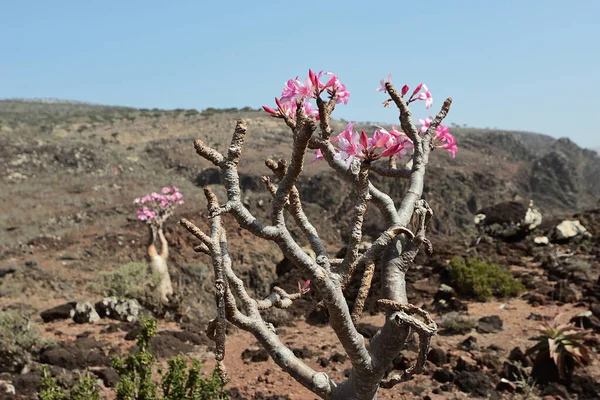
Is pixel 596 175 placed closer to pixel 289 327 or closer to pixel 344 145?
pixel 289 327

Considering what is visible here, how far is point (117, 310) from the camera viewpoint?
26.4 feet

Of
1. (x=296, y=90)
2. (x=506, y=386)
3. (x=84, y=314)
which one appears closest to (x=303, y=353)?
(x=506, y=386)

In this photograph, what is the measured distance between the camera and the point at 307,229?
2248mm

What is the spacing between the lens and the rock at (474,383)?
5.30 m

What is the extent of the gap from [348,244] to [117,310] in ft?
22.8

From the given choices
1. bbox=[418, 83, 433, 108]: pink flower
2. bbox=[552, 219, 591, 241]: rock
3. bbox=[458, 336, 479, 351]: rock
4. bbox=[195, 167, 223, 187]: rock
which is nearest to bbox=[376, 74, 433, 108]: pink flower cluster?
bbox=[418, 83, 433, 108]: pink flower

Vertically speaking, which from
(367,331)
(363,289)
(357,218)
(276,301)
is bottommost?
(367,331)

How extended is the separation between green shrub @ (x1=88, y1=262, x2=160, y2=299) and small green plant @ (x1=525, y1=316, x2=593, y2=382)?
656 cm

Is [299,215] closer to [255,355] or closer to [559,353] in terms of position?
[255,355]

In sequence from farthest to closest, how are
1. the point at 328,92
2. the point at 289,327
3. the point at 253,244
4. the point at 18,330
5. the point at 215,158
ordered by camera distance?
the point at 253,244, the point at 289,327, the point at 18,330, the point at 328,92, the point at 215,158

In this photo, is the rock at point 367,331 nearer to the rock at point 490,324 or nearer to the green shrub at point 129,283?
the rock at point 490,324

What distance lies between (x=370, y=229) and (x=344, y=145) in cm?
1491

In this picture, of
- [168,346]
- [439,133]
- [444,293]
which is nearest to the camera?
[439,133]

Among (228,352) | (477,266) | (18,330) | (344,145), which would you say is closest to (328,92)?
(344,145)
